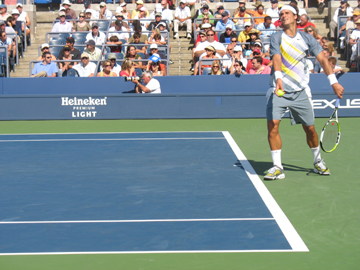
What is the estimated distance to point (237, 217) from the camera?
6.06 m

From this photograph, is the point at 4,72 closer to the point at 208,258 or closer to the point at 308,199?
the point at 308,199

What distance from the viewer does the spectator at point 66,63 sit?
1630cm

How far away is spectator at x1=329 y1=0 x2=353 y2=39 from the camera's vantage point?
19.1m

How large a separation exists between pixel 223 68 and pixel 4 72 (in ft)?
21.5

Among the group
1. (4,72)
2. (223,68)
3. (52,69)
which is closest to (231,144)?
(223,68)

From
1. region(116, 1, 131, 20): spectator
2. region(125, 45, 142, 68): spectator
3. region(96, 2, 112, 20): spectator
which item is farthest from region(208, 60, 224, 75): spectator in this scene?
region(96, 2, 112, 20): spectator

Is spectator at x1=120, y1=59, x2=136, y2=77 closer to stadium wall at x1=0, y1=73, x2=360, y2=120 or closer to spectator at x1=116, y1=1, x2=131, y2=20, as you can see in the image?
stadium wall at x1=0, y1=73, x2=360, y2=120

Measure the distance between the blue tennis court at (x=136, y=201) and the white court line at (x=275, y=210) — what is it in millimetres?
11

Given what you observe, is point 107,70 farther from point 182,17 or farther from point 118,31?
point 182,17

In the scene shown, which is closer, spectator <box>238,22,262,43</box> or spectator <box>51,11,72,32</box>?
spectator <box>238,22,262,43</box>

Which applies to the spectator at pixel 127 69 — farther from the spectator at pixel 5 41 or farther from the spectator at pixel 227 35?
the spectator at pixel 5 41

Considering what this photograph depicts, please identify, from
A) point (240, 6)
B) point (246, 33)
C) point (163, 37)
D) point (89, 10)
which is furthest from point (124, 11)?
point (246, 33)

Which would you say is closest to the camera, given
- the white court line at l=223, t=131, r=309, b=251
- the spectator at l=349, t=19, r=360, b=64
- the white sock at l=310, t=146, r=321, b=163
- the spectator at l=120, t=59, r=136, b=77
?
the white court line at l=223, t=131, r=309, b=251

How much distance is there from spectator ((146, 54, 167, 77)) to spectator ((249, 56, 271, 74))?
7.89 ft
